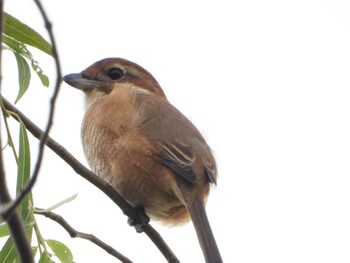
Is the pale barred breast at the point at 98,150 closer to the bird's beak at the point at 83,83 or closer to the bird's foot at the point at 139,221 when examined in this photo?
the bird's foot at the point at 139,221

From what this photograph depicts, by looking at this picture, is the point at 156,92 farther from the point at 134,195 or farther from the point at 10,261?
the point at 10,261

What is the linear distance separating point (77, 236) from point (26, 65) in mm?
876

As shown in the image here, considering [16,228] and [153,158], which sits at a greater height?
[153,158]

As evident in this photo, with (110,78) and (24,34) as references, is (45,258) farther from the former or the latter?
(110,78)

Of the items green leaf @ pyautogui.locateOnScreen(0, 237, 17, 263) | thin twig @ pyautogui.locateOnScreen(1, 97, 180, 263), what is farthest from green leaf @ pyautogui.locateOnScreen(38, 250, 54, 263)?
thin twig @ pyautogui.locateOnScreen(1, 97, 180, 263)

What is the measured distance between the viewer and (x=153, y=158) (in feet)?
14.2

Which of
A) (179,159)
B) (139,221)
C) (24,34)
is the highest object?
(24,34)

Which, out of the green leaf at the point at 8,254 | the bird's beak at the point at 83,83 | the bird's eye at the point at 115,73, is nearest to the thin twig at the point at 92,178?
the green leaf at the point at 8,254

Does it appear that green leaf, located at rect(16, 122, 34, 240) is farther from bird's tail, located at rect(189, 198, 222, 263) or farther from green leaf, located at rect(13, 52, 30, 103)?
bird's tail, located at rect(189, 198, 222, 263)

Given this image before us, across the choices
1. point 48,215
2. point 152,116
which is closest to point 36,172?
point 48,215

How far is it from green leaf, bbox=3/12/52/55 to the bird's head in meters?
1.67

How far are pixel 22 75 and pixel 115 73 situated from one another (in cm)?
179

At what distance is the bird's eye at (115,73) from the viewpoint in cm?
528

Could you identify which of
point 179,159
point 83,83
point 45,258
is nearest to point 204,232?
point 179,159
